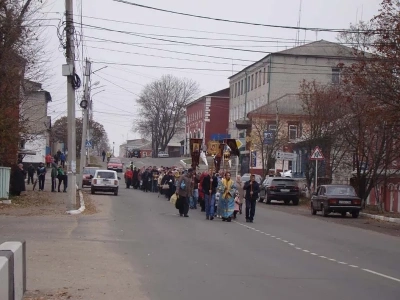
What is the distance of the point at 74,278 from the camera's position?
36.0ft

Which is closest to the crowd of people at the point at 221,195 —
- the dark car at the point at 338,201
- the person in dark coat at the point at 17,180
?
the dark car at the point at 338,201

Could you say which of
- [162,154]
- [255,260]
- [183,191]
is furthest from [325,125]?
[162,154]

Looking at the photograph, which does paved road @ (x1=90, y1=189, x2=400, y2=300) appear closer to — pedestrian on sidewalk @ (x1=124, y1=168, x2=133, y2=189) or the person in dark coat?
the person in dark coat

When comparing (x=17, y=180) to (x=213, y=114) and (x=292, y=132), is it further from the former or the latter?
(x=213, y=114)

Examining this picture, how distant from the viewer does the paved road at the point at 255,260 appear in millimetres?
10398

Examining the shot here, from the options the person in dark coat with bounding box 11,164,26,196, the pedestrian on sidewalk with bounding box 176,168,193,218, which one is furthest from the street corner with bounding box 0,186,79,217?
the pedestrian on sidewalk with bounding box 176,168,193,218

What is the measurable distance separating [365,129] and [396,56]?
35.6 feet

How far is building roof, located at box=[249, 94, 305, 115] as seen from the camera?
6044 cm

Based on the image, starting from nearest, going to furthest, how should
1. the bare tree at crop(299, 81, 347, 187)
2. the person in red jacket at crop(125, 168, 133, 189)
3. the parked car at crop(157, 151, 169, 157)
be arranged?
1. the bare tree at crop(299, 81, 347, 187)
2. the person in red jacket at crop(125, 168, 133, 189)
3. the parked car at crop(157, 151, 169, 157)

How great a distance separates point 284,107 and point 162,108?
50716mm

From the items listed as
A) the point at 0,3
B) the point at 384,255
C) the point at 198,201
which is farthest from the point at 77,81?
the point at 384,255

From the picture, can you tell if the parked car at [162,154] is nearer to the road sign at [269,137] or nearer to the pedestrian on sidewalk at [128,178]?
the pedestrian on sidewalk at [128,178]

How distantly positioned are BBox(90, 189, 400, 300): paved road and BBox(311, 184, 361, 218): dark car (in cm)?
673

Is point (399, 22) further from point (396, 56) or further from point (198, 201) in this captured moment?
point (198, 201)
